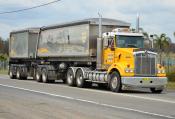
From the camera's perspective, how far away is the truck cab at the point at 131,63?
23.7 metres

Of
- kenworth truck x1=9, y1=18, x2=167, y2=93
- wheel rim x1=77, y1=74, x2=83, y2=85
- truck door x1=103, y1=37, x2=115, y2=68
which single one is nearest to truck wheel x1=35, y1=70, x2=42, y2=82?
kenworth truck x1=9, y1=18, x2=167, y2=93

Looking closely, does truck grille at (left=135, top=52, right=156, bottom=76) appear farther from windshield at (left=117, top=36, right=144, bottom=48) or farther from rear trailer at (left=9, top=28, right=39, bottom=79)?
rear trailer at (left=9, top=28, right=39, bottom=79)

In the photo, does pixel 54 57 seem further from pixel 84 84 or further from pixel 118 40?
pixel 118 40

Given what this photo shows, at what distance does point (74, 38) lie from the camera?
2905 cm

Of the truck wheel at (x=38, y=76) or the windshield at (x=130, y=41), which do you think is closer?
the windshield at (x=130, y=41)

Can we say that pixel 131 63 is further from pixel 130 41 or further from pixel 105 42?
pixel 105 42

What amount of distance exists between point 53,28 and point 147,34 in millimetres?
8483

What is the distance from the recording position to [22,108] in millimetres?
15344

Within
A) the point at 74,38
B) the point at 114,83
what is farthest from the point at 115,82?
the point at 74,38

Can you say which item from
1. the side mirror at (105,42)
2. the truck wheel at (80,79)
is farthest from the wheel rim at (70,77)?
the side mirror at (105,42)

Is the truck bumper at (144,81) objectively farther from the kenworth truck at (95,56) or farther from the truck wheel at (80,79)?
the truck wheel at (80,79)

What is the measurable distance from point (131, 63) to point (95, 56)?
10.6 feet

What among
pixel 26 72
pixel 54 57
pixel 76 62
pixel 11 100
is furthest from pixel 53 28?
pixel 11 100

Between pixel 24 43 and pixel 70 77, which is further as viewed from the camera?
pixel 24 43
